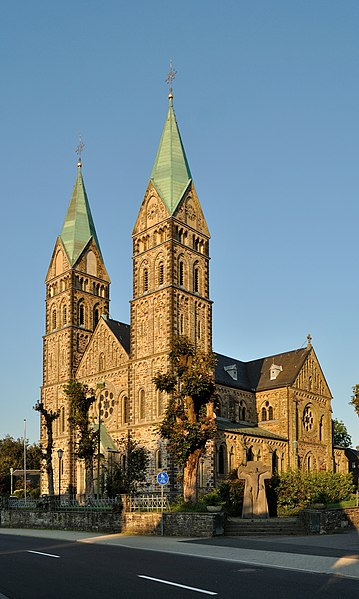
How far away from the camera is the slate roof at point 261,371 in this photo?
7150cm

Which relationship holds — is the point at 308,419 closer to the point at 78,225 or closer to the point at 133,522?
the point at 78,225

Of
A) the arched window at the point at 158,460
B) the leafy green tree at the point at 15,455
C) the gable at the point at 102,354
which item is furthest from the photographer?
the leafy green tree at the point at 15,455

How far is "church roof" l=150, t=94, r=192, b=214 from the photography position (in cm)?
6356

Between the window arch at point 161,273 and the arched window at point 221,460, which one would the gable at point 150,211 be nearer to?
the window arch at point 161,273

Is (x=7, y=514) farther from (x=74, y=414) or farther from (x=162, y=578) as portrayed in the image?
(x=162, y=578)

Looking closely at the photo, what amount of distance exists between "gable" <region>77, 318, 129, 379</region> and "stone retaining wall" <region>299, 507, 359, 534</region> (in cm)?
3304

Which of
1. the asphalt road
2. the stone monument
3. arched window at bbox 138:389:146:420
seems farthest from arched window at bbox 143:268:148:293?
the asphalt road

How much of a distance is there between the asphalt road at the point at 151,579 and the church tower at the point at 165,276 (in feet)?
123

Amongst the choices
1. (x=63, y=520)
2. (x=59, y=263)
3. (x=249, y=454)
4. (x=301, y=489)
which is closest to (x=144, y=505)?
(x=63, y=520)

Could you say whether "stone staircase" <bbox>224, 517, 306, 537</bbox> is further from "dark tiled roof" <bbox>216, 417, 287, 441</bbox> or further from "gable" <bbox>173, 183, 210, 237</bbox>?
"gable" <bbox>173, 183, 210, 237</bbox>

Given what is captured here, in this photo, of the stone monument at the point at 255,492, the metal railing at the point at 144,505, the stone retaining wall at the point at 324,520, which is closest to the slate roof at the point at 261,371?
the stone monument at the point at 255,492

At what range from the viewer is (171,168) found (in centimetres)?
6512

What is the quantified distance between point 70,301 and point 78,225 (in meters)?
9.21

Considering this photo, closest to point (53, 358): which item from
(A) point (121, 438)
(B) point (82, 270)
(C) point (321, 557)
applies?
(B) point (82, 270)
